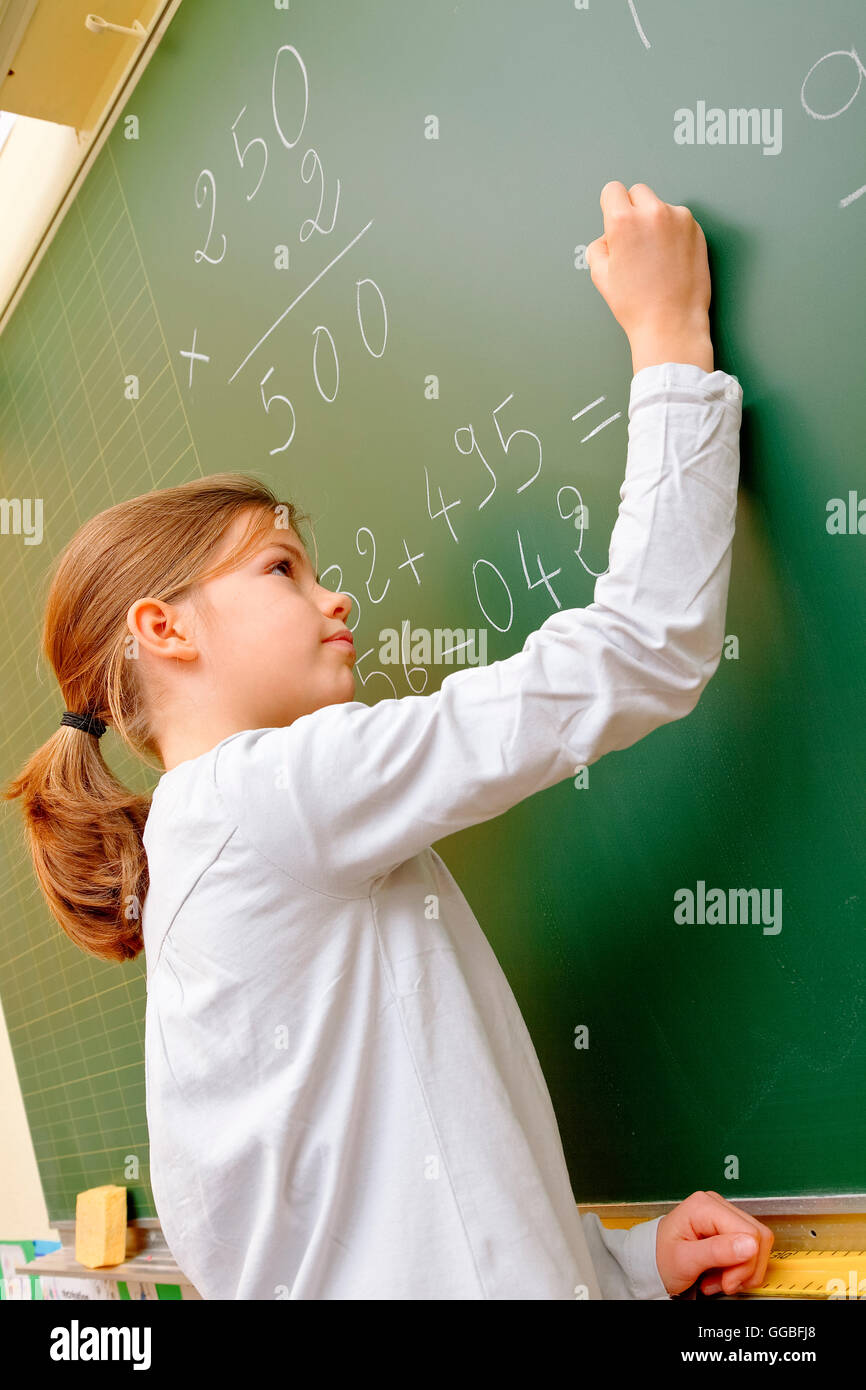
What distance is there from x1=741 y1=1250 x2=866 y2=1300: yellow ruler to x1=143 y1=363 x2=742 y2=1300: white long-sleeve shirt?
13cm

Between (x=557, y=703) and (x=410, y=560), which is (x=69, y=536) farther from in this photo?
(x=557, y=703)

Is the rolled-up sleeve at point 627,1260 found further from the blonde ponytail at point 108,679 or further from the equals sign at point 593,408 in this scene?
the equals sign at point 593,408

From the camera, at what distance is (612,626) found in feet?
2.98

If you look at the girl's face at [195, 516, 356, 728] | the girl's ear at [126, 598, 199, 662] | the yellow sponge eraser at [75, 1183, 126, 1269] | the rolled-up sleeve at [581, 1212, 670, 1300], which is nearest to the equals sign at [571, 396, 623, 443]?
the girl's face at [195, 516, 356, 728]

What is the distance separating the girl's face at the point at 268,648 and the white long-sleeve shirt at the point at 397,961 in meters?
0.10

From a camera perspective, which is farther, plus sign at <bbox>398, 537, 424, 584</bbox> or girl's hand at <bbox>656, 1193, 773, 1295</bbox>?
plus sign at <bbox>398, 537, 424, 584</bbox>

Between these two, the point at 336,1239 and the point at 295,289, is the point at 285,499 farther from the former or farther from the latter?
the point at 336,1239


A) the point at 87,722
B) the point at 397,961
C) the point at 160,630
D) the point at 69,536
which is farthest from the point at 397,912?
the point at 69,536

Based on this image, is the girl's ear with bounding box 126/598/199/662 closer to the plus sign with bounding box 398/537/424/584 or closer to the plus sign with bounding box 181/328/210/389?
the plus sign with bounding box 398/537/424/584

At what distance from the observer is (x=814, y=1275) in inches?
37.6

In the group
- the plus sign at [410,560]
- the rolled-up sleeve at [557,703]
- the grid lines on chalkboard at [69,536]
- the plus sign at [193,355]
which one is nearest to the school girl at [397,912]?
the rolled-up sleeve at [557,703]

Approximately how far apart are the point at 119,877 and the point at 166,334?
103cm

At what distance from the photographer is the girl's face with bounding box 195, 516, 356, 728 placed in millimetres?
1157

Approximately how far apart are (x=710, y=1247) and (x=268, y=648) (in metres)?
0.66
